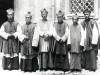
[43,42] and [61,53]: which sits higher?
[43,42]

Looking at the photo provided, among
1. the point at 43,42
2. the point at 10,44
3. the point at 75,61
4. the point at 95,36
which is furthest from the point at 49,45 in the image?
the point at 95,36

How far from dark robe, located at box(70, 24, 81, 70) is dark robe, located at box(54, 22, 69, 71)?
0.22 metres

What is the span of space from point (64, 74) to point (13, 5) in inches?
226

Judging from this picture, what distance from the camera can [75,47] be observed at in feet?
27.6

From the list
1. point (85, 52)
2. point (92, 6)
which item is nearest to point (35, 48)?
point (85, 52)

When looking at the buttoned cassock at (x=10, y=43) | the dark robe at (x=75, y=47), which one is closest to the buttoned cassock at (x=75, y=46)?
the dark robe at (x=75, y=47)

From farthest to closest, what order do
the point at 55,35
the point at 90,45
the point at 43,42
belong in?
the point at 90,45
the point at 43,42
the point at 55,35

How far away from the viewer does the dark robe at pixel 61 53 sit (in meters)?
8.34

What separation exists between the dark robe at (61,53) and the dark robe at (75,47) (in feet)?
0.73

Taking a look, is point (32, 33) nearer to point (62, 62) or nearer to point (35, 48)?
point (35, 48)

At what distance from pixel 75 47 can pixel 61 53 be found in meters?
0.50

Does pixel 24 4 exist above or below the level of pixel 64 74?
above

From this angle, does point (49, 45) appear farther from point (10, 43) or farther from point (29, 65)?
point (10, 43)

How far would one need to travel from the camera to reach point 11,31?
8586 millimetres
